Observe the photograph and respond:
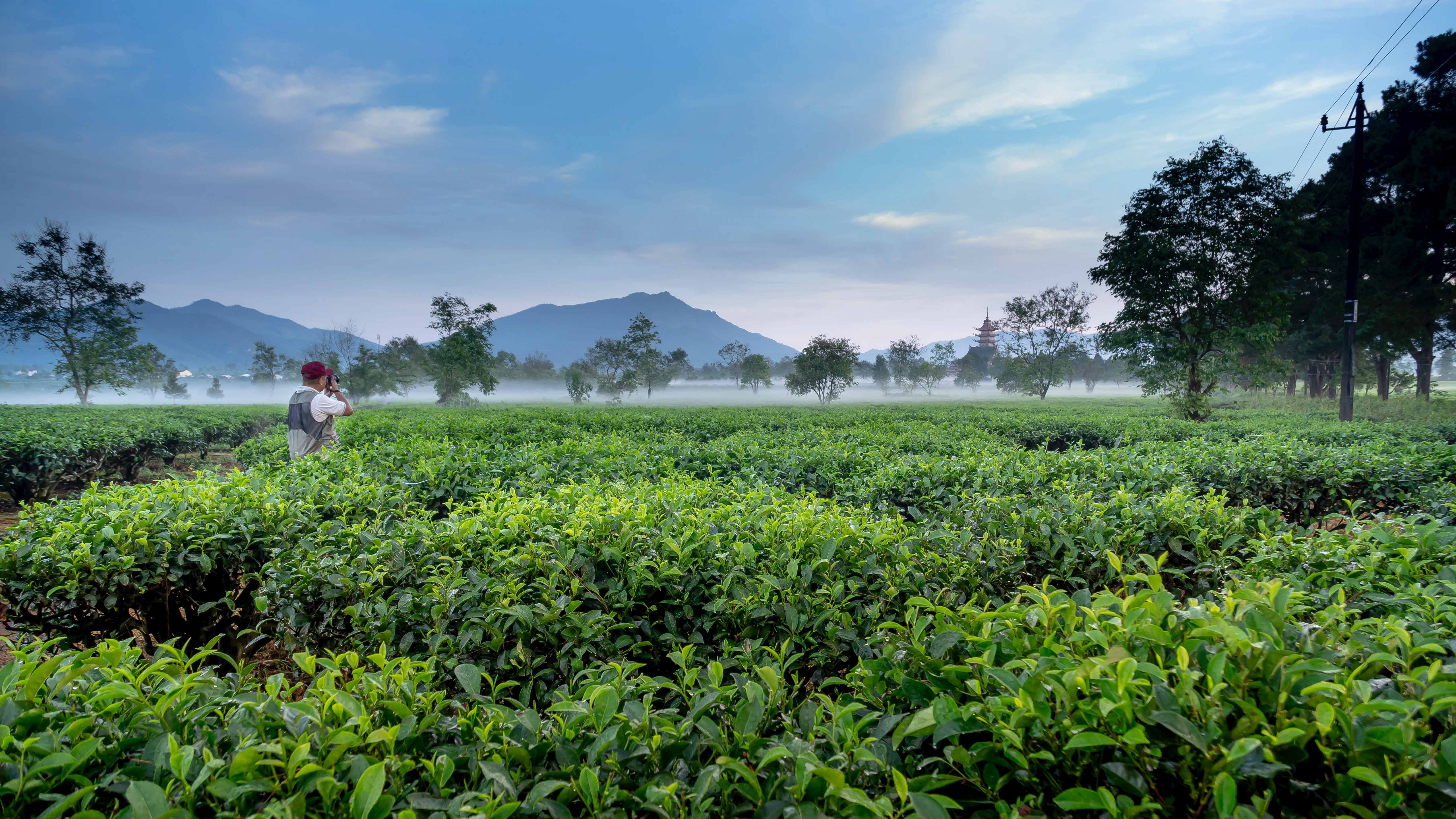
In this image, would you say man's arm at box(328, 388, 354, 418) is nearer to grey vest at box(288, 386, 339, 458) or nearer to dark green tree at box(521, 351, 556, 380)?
grey vest at box(288, 386, 339, 458)

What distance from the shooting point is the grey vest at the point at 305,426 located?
7.54 m

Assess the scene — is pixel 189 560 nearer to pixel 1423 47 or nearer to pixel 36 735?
pixel 36 735

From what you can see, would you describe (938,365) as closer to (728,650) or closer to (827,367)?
(827,367)

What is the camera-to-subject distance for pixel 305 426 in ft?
25.1

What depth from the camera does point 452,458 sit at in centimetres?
557

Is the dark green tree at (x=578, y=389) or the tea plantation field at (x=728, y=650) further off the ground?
the dark green tree at (x=578, y=389)

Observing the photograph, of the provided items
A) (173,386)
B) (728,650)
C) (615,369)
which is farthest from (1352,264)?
(173,386)

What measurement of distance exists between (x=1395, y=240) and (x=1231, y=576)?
3153cm

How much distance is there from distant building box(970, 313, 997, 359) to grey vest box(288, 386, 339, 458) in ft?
423

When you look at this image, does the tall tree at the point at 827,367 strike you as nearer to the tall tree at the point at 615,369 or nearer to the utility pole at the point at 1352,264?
the tall tree at the point at 615,369

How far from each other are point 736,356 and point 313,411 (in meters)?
95.1

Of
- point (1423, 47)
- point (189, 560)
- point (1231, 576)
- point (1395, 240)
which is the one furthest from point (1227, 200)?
point (189, 560)

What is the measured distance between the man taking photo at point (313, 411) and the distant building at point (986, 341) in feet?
423

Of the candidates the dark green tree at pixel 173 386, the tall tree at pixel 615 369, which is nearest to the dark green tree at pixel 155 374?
the dark green tree at pixel 173 386
